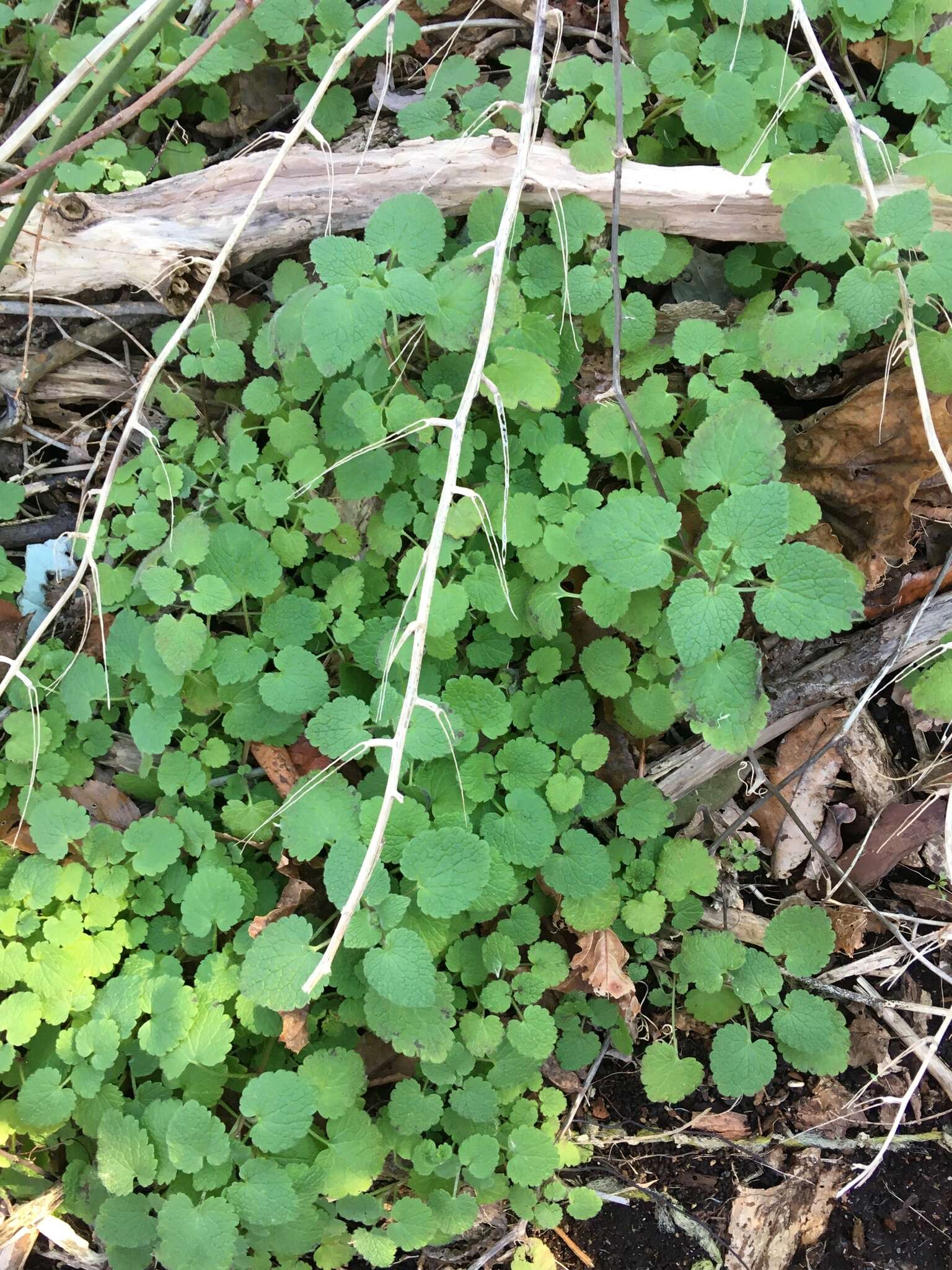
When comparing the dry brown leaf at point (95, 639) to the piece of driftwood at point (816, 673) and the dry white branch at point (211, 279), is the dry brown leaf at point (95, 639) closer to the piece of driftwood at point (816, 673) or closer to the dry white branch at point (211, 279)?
the dry white branch at point (211, 279)

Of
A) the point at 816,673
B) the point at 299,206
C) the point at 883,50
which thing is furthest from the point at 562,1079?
the point at 883,50

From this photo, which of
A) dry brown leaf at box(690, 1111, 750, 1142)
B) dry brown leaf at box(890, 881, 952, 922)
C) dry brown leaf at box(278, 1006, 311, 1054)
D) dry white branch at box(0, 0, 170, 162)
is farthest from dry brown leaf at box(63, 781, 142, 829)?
dry brown leaf at box(890, 881, 952, 922)

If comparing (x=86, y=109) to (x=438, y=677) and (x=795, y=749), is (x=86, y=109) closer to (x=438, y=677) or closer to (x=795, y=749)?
(x=438, y=677)

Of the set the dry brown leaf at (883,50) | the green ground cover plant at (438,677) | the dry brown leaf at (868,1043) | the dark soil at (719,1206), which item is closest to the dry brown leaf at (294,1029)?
the green ground cover plant at (438,677)

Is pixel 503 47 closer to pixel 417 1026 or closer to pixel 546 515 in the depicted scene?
pixel 546 515

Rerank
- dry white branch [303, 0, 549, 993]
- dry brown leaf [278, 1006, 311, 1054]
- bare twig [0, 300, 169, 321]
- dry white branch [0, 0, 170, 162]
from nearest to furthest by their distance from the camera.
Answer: dry white branch [303, 0, 549, 993], dry white branch [0, 0, 170, 162], dry brown leaf [278, 1006, 311, 1054], bare twig [0, 300, 169, 321]

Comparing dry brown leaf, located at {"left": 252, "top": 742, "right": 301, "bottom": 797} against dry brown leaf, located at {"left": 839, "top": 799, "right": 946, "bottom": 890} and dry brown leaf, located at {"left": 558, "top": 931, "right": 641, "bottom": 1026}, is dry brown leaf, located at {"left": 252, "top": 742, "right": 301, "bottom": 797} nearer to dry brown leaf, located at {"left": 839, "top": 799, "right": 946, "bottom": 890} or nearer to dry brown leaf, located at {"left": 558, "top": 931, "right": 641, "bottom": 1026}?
dry brown leaf, located at {"left": 558, "top": 931, "right": 641, "bottom": 1026}
